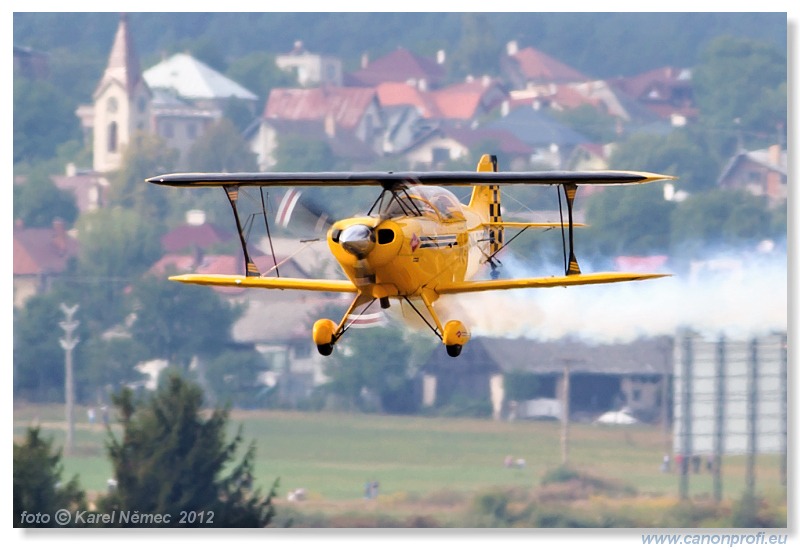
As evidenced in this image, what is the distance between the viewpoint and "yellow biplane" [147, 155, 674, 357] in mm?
24359

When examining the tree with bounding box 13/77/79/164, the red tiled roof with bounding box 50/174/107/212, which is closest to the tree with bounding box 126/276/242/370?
the red tiled roof with bounding box 50/174/107/212

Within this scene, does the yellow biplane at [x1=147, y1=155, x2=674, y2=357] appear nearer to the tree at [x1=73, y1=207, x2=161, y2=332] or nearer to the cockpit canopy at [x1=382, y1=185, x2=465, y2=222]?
the cockpit canopy at [x1=382, y1=185, x2=465, y2=222]

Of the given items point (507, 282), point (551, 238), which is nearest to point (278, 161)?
point (551, 238)

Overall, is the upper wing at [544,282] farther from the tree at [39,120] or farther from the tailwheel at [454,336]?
the tree at [39,120]

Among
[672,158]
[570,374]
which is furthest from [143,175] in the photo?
[570,374]

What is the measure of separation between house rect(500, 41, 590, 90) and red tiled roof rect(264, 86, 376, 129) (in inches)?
398

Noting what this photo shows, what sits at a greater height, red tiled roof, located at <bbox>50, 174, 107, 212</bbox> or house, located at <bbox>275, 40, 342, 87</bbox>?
house, located at <bbox>275, 40, 342, 87</bbox>

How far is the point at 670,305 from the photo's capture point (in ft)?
220

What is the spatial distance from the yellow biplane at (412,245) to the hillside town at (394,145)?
45.2 m

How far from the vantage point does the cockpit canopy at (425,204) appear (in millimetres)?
25147

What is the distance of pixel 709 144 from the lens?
107 m

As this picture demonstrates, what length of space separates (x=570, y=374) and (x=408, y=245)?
53048 mm

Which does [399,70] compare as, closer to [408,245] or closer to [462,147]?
[462,147]

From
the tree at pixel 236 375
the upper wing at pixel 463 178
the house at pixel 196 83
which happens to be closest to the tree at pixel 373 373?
the tree at pixel 236 375
